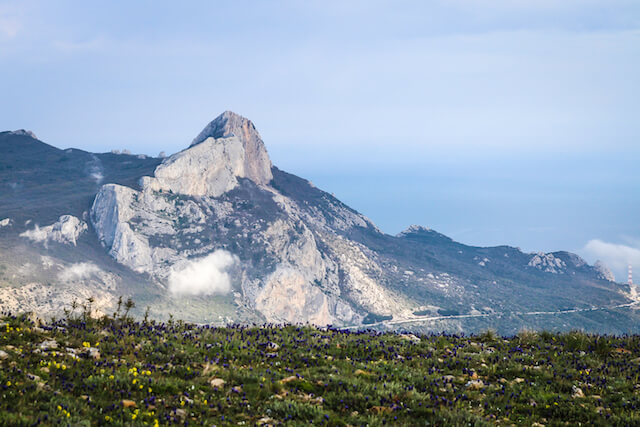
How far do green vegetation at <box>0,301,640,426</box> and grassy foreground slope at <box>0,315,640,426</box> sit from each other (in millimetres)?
38

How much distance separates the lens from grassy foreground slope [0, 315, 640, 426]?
11508mm

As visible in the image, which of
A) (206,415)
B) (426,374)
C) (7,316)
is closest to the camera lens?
(206,415)

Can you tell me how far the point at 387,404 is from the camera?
1288 centimetres

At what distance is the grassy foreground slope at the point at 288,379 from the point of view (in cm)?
1151

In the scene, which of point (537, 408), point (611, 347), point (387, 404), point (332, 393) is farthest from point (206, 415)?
point (611, 347)

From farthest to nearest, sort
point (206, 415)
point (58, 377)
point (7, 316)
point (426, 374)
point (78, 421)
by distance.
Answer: point (7, 316)
point (426, 374)
point (58, 377)
point (206, 415)
point (78, 421)

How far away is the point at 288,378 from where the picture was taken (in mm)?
14289

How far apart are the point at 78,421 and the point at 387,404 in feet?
22.7

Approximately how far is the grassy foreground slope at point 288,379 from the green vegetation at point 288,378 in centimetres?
4

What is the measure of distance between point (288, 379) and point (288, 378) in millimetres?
71

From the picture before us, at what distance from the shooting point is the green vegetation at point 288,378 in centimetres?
1152

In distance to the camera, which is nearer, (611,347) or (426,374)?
(426,374)

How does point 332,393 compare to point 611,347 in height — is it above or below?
below

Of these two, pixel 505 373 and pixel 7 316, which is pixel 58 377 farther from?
pixel 505 373
